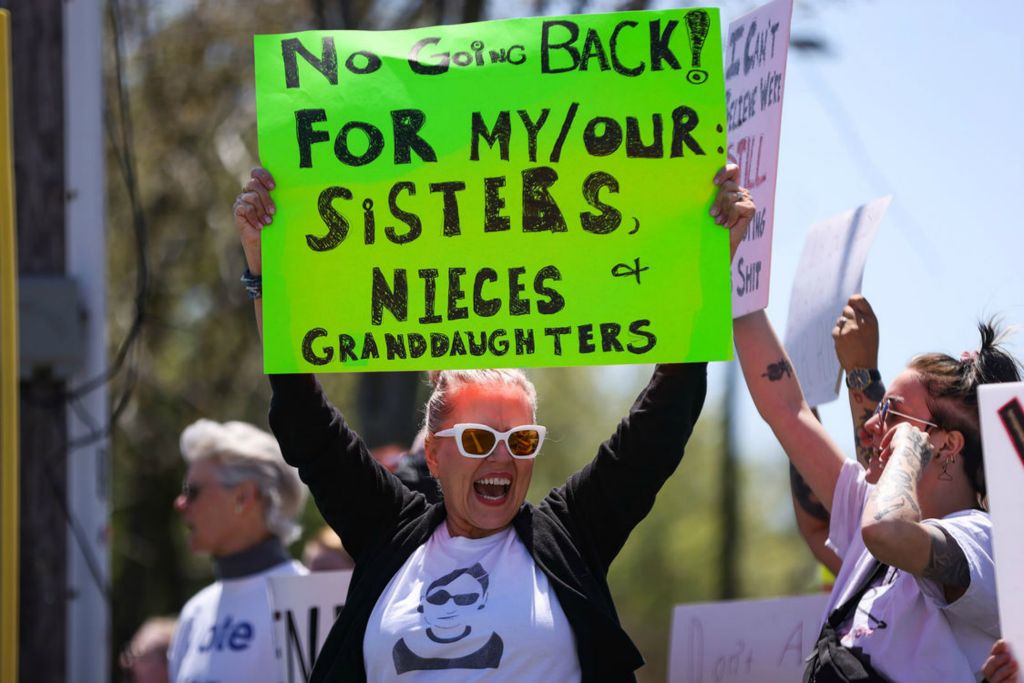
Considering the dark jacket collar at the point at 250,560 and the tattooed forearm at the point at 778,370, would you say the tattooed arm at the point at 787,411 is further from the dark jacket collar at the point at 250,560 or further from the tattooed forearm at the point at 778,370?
the dark jacket collar at the point at 250,560

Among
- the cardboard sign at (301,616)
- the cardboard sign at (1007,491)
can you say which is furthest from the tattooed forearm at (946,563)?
the cardboard sign at (301,616)

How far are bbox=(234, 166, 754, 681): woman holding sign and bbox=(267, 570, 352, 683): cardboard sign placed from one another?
40.7 inches

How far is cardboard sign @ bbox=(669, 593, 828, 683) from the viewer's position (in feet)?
12.5

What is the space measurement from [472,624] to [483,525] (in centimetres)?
22

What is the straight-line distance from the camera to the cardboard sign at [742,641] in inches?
150

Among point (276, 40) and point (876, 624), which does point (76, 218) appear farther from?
point (876, 624)

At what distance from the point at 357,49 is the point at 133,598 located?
1280cm

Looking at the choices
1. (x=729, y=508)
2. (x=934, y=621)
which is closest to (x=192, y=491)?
(x=934, y=621)

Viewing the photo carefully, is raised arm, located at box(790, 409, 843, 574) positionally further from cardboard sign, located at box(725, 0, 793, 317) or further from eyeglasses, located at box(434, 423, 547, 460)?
eyeglasses, located at box(434, 423, 547, 460)

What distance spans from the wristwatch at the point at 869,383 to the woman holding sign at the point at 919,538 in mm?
207

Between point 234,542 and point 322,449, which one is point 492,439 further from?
point 234,542

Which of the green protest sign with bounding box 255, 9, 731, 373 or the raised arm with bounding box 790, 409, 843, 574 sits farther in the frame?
the raised arm with bounding box 790, 409, 843, 574

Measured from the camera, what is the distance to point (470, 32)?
3006mm

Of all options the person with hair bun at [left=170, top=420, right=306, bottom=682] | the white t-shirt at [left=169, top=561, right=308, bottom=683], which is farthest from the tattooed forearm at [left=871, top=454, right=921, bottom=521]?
the person with hair bun at [left=170, top=420, right=306, bottom=682]
